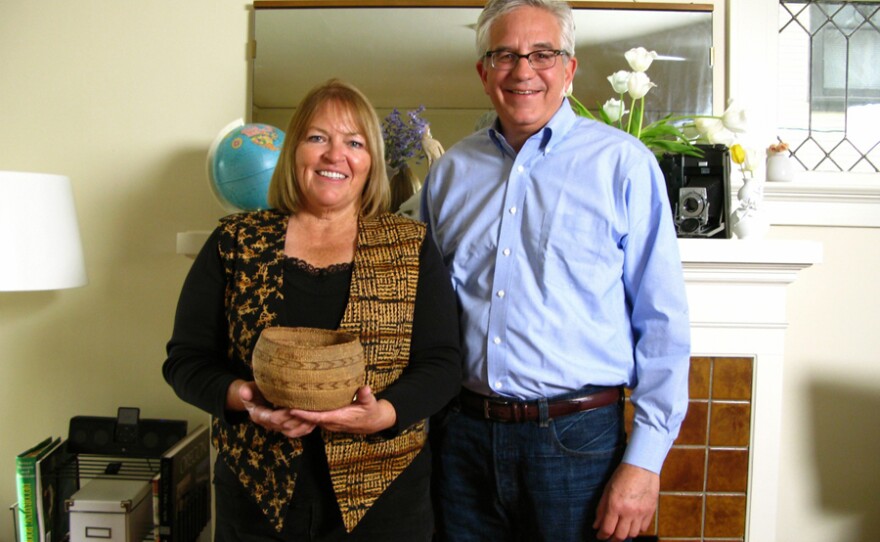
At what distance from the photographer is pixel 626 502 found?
3.69ft

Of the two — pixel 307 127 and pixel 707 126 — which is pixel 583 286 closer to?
pixel 307 127

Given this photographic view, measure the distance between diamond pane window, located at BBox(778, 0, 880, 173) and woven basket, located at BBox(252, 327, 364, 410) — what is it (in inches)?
66.0

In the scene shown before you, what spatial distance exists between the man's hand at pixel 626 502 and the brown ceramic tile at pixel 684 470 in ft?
1.79

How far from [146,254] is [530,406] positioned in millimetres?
1413

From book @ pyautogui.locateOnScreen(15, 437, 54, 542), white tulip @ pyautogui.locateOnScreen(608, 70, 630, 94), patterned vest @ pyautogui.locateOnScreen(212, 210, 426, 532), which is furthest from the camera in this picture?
book @ pyautogui.locateOnScreen(15, 437, 54, 542)

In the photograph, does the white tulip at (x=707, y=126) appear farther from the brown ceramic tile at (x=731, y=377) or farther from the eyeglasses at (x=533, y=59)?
the eyeglasses at (x=533, y=59)

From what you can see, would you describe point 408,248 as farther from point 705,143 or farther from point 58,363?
point 58,363

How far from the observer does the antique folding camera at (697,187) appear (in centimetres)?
166

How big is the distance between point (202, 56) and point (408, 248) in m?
1.24

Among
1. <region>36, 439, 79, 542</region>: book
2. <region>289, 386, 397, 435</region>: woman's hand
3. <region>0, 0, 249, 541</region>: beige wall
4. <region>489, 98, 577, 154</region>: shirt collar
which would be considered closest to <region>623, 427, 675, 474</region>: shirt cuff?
<region>289, 386, 397, 435</region>: woman's hand

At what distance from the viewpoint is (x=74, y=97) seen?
6.78ft

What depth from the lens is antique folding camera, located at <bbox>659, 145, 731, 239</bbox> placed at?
1662mm

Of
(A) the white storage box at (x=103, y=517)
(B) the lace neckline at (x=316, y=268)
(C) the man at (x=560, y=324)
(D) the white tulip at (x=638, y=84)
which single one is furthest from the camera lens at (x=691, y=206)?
(A) the white storage box at (x=103, y=517)

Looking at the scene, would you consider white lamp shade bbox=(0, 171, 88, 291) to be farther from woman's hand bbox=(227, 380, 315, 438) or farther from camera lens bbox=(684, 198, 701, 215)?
camera lens bbox=(684, 198, 701, 215)
